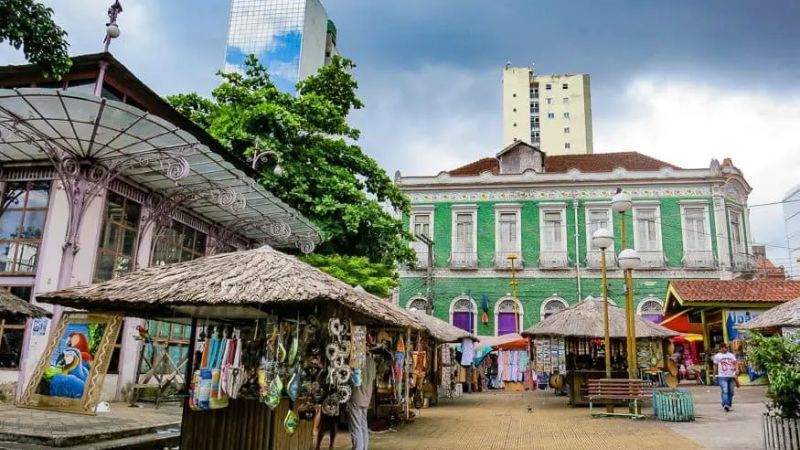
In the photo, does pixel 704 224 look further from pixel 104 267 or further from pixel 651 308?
pixel 104 267

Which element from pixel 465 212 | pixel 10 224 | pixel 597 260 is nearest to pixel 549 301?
pixel 597 260

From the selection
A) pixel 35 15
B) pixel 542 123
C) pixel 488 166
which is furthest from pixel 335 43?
pixel 35 15

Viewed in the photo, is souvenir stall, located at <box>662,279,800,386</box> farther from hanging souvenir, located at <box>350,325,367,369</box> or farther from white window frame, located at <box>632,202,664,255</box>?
hanging souvenir, located at <box>350,325,367,369</box>

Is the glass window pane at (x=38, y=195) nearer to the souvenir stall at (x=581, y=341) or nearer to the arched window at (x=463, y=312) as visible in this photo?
the souvenir stall at (x=581, y=341)

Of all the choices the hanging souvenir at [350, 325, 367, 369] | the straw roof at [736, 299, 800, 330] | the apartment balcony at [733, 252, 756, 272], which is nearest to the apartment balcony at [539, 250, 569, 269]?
the apartment balcony at [733, 252, 756, 272]

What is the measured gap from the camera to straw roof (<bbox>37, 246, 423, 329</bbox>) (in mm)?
6406

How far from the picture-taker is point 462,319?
28984 mm

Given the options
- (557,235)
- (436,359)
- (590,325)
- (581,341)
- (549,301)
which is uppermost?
(557,235)

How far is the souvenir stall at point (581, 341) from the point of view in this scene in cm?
1614

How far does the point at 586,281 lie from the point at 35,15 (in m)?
25.6

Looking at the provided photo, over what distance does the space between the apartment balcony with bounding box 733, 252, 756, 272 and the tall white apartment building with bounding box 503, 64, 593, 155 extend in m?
33.6

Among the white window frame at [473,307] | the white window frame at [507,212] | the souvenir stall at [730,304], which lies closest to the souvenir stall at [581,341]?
the souvenir stall at [730,304]

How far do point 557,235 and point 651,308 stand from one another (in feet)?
17.7

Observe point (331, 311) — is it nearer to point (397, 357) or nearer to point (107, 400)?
point (397, 357)
